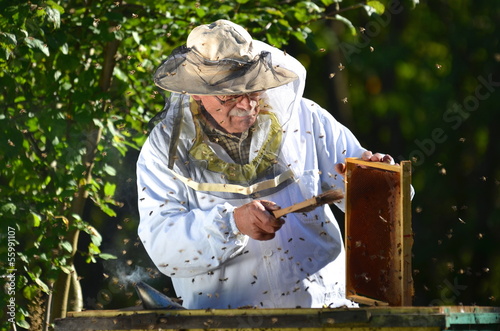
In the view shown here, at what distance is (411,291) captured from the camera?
11.6 feet

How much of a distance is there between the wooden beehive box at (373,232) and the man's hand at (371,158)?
38 mm

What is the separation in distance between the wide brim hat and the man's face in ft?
0.25

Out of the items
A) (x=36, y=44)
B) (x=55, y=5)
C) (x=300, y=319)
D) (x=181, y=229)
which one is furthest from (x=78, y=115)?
(x=300, y=319)

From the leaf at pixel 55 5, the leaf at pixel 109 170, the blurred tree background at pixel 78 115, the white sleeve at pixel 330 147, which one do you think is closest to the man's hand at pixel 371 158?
the white sleeve at pixel 330 147

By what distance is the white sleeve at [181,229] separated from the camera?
147 inches

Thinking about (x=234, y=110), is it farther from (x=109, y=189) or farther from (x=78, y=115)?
(x=109, y=189)

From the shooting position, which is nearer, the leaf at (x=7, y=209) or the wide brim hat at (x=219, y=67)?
the wide brim hat at (x=219, y=67)

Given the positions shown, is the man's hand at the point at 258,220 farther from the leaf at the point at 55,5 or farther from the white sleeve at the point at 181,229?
the leaf at the point at 55,5

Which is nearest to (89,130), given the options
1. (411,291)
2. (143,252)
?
(143,252)

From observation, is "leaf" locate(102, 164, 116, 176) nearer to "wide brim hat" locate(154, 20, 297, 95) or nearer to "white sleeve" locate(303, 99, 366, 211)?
"wide brim hat" locate(154, 20, 297, 95)

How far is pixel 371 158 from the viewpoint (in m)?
3.84

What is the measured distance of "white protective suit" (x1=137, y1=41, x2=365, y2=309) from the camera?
12.6ft

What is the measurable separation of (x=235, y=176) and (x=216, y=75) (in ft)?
1.49

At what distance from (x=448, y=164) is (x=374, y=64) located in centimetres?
179
